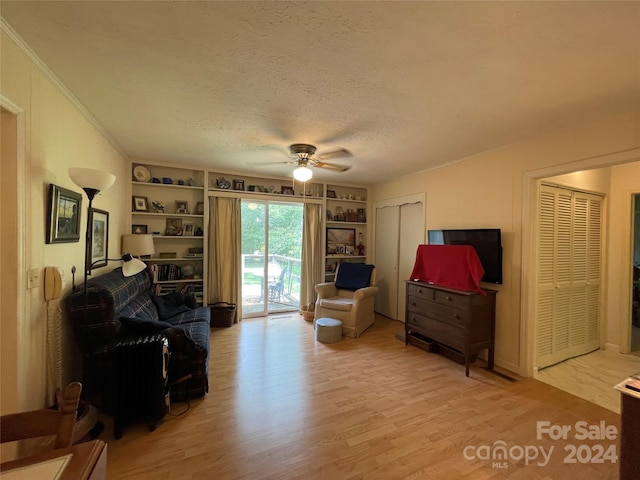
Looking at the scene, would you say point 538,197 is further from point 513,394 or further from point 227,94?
point 227,94

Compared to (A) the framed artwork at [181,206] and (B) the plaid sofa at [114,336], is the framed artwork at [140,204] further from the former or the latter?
(B) the plaid sofa at [114,336]

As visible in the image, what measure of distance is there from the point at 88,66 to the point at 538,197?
3936mm

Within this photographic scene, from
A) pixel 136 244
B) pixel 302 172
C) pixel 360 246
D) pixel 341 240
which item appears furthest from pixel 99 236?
pixel 360 246

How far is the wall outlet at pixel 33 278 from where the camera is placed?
1.58m

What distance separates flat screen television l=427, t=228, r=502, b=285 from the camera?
2930 millimetres

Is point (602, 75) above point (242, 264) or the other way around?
above

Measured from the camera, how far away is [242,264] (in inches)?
180

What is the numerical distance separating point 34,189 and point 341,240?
13.9ft

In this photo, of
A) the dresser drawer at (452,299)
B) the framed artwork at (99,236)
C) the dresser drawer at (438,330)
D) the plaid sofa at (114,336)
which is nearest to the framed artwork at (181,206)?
the framed artwork at (99,236)

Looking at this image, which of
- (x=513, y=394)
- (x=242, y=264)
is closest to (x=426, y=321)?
(x=513, y=394)

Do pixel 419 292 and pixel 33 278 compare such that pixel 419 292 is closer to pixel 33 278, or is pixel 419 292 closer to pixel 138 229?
pixel 33 278

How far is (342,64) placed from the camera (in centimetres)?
159

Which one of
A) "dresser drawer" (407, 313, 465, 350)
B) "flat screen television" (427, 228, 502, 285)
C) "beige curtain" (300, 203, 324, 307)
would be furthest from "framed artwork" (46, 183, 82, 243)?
"flat screen television" (427, 228, 502, 285)

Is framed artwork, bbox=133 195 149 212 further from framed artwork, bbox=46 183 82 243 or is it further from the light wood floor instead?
the light wood floor
